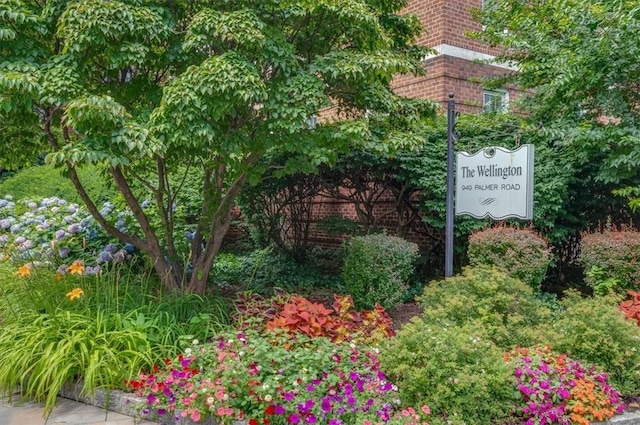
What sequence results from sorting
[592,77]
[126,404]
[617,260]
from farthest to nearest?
[592,77] < [617,260] < [126,404]

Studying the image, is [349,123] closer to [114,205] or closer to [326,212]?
[114,205]

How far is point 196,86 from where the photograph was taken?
15.0 ft

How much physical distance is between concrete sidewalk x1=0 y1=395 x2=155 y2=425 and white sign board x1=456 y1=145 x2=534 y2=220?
3821 mm

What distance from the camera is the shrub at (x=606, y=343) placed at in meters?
4.45

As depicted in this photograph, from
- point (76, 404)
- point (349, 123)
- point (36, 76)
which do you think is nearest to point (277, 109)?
point (349, 123)

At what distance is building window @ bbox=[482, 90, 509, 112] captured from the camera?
10406 millimetres

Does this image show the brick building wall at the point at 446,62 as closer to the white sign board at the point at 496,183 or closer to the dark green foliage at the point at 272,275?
the dark green foliage at the point at 272,275

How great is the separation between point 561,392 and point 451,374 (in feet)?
2.77

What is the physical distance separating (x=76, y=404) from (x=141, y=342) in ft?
2.22

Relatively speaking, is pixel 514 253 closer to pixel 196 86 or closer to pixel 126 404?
pixel 196 86

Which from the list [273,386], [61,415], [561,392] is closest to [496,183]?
[561,392]

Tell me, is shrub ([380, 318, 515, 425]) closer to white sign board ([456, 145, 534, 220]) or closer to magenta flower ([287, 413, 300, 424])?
magenta flower ([287, 413, 300, 424])

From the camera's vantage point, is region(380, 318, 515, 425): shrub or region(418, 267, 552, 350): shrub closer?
region(380, 318, 515, 425): shrub

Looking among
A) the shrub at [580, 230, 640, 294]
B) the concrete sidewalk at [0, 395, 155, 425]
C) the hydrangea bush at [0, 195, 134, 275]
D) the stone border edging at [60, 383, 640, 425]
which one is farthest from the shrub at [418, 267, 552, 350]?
the hydrangea bush at [0, 195, 134, 275]
